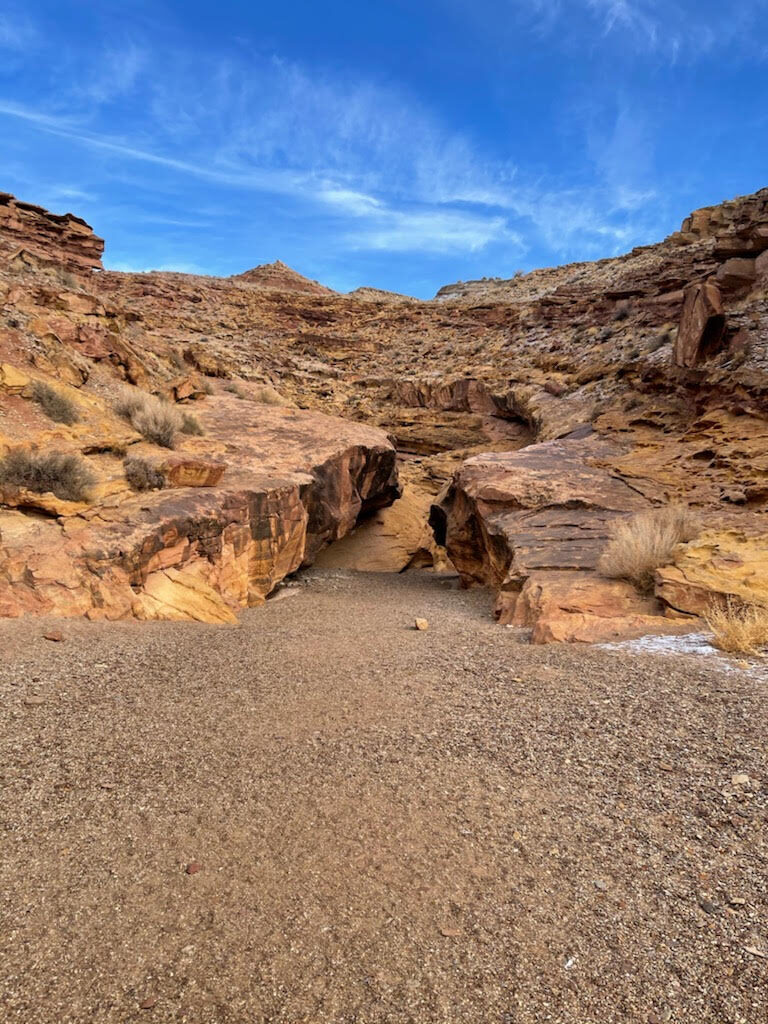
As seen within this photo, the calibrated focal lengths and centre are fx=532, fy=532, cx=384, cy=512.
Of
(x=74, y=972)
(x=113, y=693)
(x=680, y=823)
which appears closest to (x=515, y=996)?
(x=680, y=823)

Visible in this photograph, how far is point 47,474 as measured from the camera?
7223 millimetres

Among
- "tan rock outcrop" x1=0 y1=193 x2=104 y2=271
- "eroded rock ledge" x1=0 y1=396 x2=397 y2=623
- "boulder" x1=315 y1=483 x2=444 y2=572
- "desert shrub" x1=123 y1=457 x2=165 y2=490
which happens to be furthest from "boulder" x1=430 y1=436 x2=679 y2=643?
"tan rock outcrop" x1=0 y1=193 x2=104 y2=271

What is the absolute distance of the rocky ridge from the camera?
8.11 metres

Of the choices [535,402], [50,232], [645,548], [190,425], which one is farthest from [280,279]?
[645,548]

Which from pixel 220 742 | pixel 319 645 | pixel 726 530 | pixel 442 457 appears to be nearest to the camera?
pixel 220 742

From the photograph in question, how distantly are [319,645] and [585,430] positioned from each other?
1170cm

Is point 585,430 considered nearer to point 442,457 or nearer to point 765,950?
point 442,457

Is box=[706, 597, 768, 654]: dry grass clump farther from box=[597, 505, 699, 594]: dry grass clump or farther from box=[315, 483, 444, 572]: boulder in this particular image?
box=[315, 483, 444, 572]: boulder

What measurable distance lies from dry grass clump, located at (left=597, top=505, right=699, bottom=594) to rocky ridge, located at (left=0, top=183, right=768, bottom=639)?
0.72 ft

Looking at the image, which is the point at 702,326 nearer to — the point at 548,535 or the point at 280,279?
the point at 548,535

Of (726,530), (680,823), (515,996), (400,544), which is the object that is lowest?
(400,544)

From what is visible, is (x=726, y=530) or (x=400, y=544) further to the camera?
(x=400, y=544)

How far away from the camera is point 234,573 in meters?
9.02

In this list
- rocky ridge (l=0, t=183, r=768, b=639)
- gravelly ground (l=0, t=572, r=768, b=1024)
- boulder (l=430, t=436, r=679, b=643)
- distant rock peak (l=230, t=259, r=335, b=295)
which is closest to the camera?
gravelly ground (l=0, t=572, r=768, b=1024)
